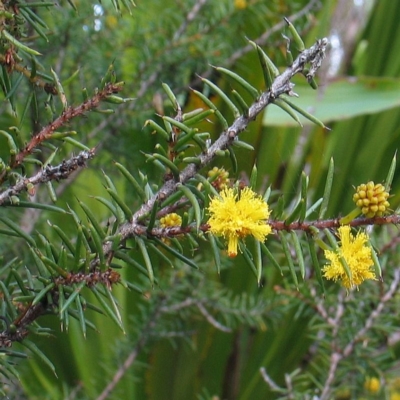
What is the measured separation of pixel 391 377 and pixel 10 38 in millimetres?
674

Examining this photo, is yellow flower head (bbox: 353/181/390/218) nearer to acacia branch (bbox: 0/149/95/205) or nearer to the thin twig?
acacia branch (bbox: 0/149/95/205)

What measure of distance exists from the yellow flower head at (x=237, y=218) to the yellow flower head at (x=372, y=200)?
0.19ft

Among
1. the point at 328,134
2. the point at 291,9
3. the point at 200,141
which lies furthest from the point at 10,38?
the point at 328,134

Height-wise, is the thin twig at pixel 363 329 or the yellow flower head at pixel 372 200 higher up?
the yellow flower head at pixel 372 200

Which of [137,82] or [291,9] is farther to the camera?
[291,9]

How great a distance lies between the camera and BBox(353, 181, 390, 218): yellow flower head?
294mm

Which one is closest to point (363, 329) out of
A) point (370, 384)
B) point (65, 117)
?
point (370, 384)

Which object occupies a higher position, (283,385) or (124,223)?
(124,223)

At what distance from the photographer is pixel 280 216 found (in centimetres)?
32

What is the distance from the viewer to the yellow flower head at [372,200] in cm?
29

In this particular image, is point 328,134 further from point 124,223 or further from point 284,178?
point 124,223

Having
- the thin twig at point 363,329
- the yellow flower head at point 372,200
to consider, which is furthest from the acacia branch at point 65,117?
the thin twig at point 363,329

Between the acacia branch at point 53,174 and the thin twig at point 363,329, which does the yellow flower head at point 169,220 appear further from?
the thin twig at point 363,329

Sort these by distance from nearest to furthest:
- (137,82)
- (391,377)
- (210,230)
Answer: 1. (210,230)
2. (391,377)
3. (137,82)
